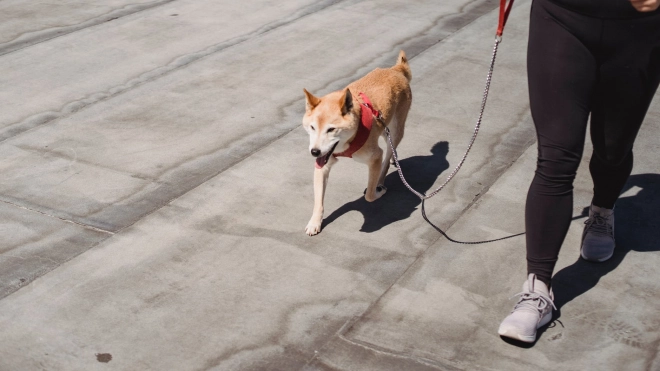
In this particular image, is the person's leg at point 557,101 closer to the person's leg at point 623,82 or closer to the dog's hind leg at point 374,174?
the person's leg at point 623,82

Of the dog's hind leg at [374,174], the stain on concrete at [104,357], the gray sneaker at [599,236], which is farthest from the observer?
the dog's hind leg at [374,174]

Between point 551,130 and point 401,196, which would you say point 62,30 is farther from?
point 551,130

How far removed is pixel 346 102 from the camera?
163 inches

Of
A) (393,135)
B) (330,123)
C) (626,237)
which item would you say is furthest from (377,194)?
(626,237)

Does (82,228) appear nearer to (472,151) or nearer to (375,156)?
(375,156)

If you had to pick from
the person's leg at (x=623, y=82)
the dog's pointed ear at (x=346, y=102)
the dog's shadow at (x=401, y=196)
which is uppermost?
the person's leg at (x=623, y=82)

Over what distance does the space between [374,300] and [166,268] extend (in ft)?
3.77

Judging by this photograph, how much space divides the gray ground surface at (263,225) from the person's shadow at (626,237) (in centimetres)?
1

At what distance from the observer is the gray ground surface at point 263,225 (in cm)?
335

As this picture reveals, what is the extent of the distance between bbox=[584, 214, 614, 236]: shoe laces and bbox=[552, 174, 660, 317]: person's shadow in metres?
0.15

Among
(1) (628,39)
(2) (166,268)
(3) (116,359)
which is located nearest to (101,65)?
(2) (166,268)

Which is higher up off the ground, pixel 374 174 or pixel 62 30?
pixel 62 30

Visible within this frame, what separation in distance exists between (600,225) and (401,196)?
1.32 m

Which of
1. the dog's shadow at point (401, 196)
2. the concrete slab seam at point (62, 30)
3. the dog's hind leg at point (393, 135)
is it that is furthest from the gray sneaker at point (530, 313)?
the concrete slab seam at point (62, 30)
